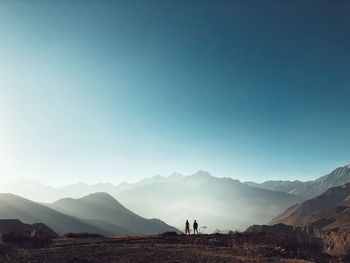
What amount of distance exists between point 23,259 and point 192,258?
6438 millimetres

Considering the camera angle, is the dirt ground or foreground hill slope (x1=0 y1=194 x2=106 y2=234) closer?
the dirt ground

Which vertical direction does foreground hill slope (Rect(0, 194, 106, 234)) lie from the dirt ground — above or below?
above

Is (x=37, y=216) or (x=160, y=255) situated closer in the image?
(x=160, y=255)

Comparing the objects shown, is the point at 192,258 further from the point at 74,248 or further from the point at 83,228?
the point at 83,228

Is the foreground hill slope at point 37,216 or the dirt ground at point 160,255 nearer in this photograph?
the dirt ground at point 160,255

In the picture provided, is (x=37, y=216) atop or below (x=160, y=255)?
atop

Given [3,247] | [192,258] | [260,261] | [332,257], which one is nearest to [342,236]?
[332,257]

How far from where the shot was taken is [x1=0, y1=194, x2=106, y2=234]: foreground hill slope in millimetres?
164000

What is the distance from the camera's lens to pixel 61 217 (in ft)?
613

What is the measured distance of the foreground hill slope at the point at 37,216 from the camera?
6457 inches

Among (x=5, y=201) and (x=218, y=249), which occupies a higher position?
(x=5, y=201)

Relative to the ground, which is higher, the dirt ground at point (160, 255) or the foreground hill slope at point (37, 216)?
the foreground hill slope at point (37, 216)

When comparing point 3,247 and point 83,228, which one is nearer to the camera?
point 3,247

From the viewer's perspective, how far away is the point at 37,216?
17325cm
